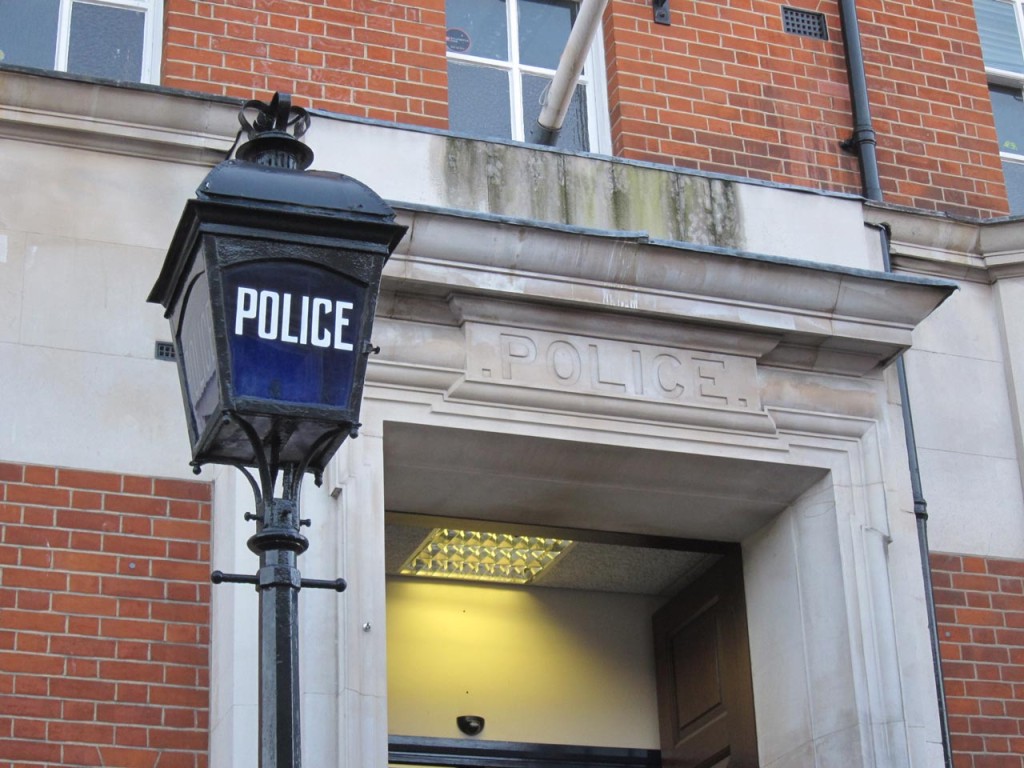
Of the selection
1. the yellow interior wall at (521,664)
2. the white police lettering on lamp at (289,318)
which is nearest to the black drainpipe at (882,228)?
the yellow interior wall at (521,664)

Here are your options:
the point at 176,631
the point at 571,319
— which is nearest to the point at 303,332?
the point at 176,631

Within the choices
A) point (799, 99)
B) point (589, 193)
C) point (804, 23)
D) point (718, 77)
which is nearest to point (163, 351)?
point (589, 193)

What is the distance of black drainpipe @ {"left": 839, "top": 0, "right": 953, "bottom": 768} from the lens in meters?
8.71

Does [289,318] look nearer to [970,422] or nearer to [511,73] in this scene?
[511,73]

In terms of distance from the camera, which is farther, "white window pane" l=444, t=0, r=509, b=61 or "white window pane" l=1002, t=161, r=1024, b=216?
"white window pane" l=1002, t=161, r=1024, b=216

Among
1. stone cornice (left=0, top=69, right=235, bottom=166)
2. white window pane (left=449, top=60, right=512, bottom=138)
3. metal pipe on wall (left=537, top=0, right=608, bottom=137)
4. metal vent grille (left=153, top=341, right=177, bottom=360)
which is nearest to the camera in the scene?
metal vent grille (left=153, top=341, right=177, bottom=360)

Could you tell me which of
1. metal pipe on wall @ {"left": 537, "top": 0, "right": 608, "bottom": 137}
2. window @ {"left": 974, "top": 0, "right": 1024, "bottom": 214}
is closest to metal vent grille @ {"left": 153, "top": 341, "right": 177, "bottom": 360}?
metal pipe on wall @ {"left": 537, "top": 0, "right": 608, "bottom": 137}

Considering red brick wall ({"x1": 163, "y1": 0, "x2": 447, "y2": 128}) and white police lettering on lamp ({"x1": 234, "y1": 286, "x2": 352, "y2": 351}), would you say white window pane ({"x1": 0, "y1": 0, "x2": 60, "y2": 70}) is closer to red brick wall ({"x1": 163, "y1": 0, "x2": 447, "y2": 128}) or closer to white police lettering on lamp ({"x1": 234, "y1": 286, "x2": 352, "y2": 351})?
red brick wall ({"x1": 163, "y1": 0, "x2": 447, "y2": 128})

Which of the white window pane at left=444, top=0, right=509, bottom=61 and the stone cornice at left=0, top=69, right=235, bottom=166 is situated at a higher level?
the white window pane at left=444, top=0, right=509, bottom=61

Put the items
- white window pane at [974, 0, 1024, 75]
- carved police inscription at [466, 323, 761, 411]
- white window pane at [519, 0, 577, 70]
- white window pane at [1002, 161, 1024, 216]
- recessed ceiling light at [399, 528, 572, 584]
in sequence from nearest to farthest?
1. carved police inscription at [466, 323, 761, 411]
2. recessed ceiling light at [399, 528, 572, 584]
3. white window pane at [519, 0, 577, 70]
4. white window pane at [1002, 161, 1024, 216]
5. white window pane at [974, 0, 1024, 75]

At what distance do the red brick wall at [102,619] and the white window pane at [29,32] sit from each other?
2155 millimetres

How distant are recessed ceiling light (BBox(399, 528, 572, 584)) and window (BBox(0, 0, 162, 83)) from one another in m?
2.65

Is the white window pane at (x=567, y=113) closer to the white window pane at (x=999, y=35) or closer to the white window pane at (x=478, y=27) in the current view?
the white window pane at (x=478, y=27)

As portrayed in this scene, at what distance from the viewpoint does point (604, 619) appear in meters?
10.5
